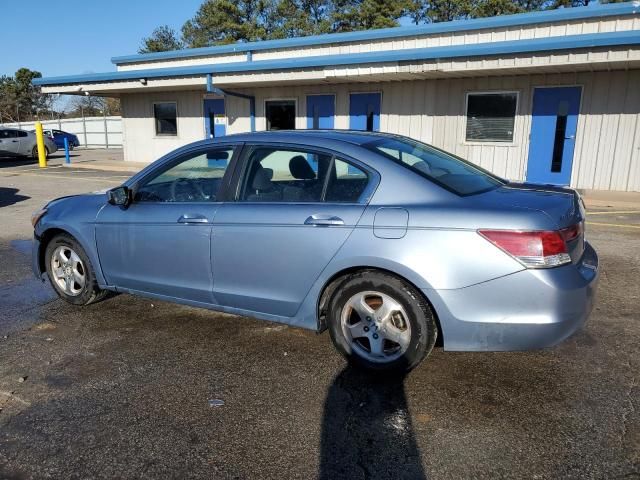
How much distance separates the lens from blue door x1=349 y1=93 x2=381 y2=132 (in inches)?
576

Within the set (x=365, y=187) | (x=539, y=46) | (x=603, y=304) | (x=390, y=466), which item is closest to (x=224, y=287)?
(x=365, y=187)

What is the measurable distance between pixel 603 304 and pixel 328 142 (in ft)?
9.91

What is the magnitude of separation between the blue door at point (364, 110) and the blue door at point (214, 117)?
16.1ft

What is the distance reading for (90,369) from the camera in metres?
3.59

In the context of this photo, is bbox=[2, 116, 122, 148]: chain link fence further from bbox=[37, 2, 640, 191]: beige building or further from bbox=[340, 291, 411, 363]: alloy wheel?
bbox=[340, 291, 411, 363]: alloy wheel

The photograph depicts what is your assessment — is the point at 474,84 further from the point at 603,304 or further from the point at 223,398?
the point at 223,398

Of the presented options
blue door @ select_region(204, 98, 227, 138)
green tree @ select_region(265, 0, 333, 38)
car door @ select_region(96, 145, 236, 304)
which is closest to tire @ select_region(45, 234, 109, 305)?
car door @ select_region(96, 145, 236, 304)

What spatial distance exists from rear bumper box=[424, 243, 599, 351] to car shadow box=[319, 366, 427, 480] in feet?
1.66

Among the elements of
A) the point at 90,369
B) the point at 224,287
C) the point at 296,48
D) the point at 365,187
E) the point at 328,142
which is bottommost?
the point at 90,369

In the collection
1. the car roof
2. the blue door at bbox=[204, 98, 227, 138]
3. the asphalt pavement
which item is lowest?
the asphalt pavement

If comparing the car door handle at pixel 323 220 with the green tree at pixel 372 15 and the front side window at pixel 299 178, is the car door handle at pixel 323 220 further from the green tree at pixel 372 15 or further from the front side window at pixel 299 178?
the green tree at pixel 372 15

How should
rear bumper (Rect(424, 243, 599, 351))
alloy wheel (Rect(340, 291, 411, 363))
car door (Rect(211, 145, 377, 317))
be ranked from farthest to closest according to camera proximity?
car door (Rect(211, 145, 377, 317)), alloy wheel (Rect(340, 291, 411, 363)), rear bumper (Rect(424, 243, 599, 351))

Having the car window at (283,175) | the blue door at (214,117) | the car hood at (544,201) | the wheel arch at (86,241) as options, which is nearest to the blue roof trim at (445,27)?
the blue door at (214,117)

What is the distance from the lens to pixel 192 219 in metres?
3.89
